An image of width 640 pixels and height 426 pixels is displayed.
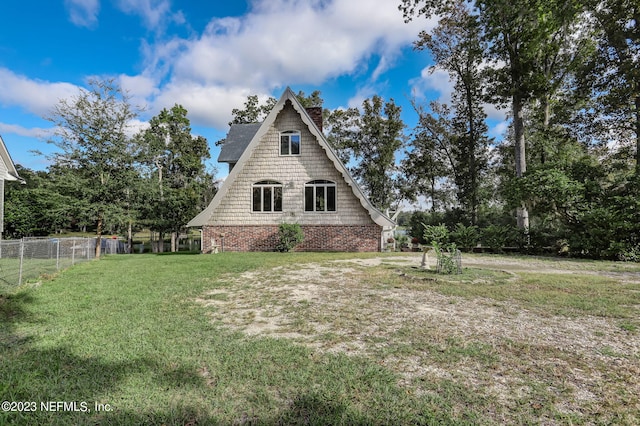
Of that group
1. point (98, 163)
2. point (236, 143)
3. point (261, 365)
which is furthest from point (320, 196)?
point (261, 365)

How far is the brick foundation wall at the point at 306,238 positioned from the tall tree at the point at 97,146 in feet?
17.0

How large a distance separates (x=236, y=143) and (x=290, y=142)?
446cm

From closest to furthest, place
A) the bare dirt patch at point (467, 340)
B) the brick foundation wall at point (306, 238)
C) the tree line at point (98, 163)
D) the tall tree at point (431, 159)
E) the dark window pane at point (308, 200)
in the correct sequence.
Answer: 1. the bare dirt patch at point (467, 340)
2. the tree line at point (98, 163)
3. the brick foundation wall at point (306, 238)
4. the dark window pane at point (308, 200)
5. the tall tree at point (431, 159)

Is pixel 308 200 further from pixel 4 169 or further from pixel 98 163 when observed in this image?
pixel 4 169

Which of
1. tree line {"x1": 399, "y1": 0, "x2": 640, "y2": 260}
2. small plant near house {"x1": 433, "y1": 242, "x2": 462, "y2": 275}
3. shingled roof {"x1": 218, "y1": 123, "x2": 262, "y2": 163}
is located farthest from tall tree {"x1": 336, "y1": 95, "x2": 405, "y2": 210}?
small plant near house {"x1": 433, "y1": 242, "x2": 462, "y2": 275}

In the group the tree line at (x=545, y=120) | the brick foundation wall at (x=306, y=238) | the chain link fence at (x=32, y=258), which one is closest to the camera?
the chain link fence at (x=32, y=258)

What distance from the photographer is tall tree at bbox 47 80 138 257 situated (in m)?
13.9

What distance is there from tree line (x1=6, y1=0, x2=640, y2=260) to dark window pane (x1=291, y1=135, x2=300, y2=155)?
23.9 feet

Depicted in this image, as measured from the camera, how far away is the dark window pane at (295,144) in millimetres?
14750

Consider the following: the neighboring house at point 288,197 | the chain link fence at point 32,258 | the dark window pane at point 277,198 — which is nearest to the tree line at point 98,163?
the chain link fence at point 32,258

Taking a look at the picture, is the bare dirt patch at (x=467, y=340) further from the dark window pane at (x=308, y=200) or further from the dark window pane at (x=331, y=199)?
the dark window pane at (x=308, y=200)

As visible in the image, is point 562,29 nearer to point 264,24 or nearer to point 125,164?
point 264,24

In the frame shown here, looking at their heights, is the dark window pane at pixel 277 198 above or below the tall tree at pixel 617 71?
below

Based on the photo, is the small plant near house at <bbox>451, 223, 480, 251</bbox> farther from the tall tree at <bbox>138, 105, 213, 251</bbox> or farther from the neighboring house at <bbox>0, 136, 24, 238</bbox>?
the neighboring house at <bbox>0, 136, 24, 238</bbox>
